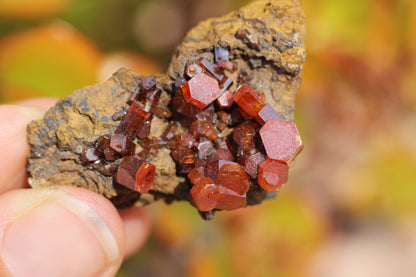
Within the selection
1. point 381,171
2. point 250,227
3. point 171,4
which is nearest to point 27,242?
point 250,227

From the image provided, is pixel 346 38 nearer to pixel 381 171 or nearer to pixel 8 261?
A: pixel 381 171

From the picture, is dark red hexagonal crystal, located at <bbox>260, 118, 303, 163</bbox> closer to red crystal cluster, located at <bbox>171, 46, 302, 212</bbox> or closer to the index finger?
red crystal cluster, located at <bbox>171, 46, 302, 212</bbox>

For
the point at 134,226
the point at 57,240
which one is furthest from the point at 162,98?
the point at 134,226

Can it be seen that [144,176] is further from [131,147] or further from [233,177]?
[233,177]

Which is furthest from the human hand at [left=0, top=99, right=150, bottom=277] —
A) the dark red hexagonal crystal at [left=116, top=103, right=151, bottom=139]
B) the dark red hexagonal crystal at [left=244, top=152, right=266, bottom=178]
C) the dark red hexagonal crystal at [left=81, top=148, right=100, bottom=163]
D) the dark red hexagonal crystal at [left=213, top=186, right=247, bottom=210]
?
the dark red hexagonal crystal at [left=244, top=152, right=266, bottom=178]

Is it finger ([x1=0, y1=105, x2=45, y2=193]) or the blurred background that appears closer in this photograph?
finger ([x1=0, y1=105, x2=45, y2=193])

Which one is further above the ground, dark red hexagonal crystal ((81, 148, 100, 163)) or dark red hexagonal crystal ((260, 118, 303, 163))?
dark red hexagonal crystal ((260, 118, 303, 163))

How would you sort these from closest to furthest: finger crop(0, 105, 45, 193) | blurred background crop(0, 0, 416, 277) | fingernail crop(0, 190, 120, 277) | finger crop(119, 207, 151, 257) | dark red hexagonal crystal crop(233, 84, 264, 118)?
1. fingernail crop(0, 190, 120, 277)
2. dark red hexagonal crystal crop(233, 84, 264, 118)
3. finger crop(0, 105, 45, 193)
4. finger crop(119, 207, 151, 257)
5. blurred background crop(0, 0, 416, 277)

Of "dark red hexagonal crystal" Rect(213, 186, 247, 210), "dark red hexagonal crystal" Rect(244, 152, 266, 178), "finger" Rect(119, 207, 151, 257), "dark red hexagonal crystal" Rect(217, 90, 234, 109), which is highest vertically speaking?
"dark red hexagonal crystal" Rect(217, 90, 234, 109)
